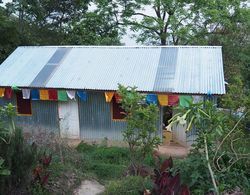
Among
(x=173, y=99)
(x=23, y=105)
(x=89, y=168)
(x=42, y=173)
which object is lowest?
(x=89, y=168)

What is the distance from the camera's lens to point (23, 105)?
14.8 metres

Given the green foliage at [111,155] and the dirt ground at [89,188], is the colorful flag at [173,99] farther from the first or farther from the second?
the dirt ground at [89,188]

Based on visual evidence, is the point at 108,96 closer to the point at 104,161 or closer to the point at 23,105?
the point at 104,161

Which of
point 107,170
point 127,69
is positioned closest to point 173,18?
point 127,69

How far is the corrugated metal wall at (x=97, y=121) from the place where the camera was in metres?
13.7

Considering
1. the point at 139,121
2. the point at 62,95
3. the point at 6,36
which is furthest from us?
the point at 6,36

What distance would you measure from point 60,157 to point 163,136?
17.1 ft

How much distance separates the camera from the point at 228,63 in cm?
1942

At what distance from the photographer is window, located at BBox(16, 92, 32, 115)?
14758mm

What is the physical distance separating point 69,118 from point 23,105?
2208mm

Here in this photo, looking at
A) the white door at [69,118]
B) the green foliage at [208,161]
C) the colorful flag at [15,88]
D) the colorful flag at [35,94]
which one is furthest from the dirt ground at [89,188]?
the colorful flag at [15,88]

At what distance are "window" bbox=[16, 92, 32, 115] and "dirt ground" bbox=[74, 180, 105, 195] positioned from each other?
659 centimetres

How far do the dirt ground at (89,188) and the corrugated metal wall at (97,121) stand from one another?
15.3 feet

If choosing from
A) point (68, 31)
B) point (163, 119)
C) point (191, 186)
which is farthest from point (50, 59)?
point (191, 186)
